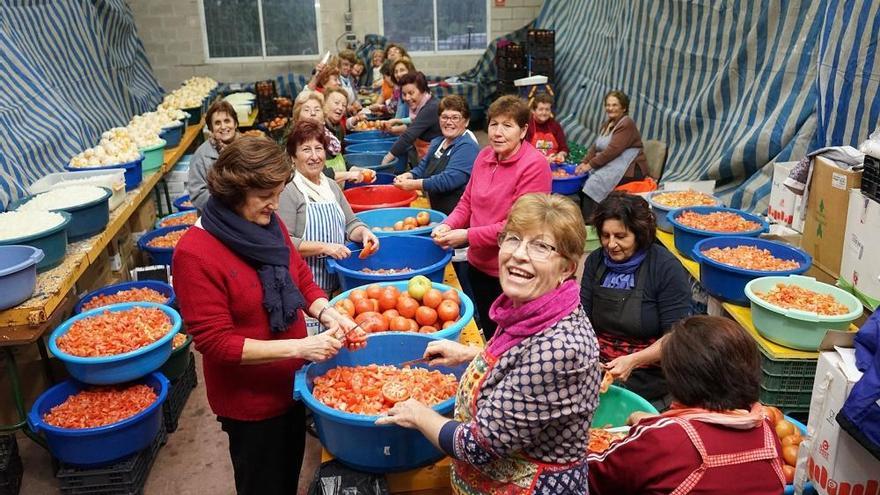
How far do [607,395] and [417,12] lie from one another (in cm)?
1307

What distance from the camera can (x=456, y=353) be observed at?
2416 millimetres

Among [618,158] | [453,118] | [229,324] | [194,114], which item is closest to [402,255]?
[453,118]

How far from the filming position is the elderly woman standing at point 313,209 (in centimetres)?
351

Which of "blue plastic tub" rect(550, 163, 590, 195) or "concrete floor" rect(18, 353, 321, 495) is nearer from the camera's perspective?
"concrete floor" rect(18, 353, 321, 495)

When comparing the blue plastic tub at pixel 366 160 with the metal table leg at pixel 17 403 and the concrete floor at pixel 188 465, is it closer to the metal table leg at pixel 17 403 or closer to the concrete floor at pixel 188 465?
the concrete floor at pixel 188 465

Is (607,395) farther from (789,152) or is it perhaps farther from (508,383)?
(789,152)

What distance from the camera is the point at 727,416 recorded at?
6.16 ft

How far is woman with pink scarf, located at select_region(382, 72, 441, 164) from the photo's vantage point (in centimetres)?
588

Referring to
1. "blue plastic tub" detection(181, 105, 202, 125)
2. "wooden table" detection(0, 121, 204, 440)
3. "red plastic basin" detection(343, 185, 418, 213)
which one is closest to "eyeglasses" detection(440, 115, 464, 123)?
"red plastic basin" detection(343, 185, 418, 213)

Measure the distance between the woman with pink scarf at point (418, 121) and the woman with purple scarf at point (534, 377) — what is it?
410 cm

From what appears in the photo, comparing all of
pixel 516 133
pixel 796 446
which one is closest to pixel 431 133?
pixel 516 133

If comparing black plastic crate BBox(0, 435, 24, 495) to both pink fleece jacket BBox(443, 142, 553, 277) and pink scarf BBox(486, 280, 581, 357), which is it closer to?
pink fleece jacket BBox(443, 142, 553, 277)

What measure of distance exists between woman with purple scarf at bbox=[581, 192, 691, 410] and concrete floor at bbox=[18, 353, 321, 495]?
1.84 metres

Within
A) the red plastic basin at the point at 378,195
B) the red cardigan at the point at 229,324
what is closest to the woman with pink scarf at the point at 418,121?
the red plastic basin at the point at 378,195
